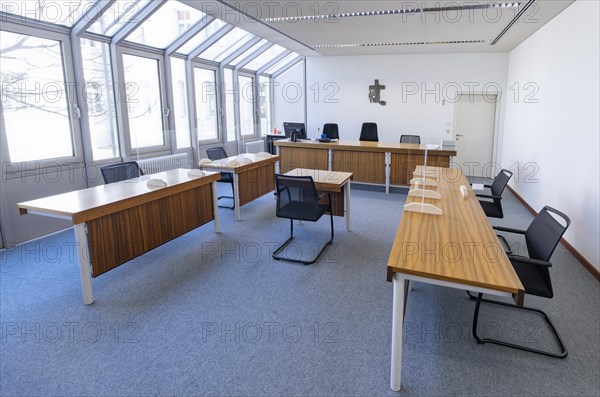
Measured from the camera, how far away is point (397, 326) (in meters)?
1.95

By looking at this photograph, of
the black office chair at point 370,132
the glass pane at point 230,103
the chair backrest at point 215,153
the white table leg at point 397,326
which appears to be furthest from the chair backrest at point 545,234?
the glass pane at point 230,103

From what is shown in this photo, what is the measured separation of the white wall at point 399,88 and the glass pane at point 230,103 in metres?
2.18

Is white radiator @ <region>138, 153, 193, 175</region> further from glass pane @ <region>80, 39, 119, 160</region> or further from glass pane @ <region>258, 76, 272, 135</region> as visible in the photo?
glass pane @ <region>258, 76, 272, 135</region>

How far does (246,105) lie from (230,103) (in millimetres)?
745

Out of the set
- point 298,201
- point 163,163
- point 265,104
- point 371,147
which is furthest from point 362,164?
point 265,104

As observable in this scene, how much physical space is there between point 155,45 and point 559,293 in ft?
20.4

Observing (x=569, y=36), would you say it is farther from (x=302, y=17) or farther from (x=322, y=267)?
(x=322, y=267)

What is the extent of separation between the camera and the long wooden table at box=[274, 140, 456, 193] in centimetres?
625

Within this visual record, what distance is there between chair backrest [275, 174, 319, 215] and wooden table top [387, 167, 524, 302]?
112 cm

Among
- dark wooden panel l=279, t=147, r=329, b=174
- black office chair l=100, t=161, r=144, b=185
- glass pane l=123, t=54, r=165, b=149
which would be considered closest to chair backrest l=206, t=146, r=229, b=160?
glass pane l=123, t=54, r=165, b=149

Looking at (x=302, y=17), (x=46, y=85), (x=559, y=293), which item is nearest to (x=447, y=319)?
(x=559, y=293)

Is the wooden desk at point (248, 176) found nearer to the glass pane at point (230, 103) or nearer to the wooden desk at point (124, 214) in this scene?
the wooden desk at point (124, 214)

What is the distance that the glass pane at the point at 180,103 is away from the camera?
259 inches

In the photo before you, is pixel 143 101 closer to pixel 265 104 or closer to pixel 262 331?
pixel 265 104
